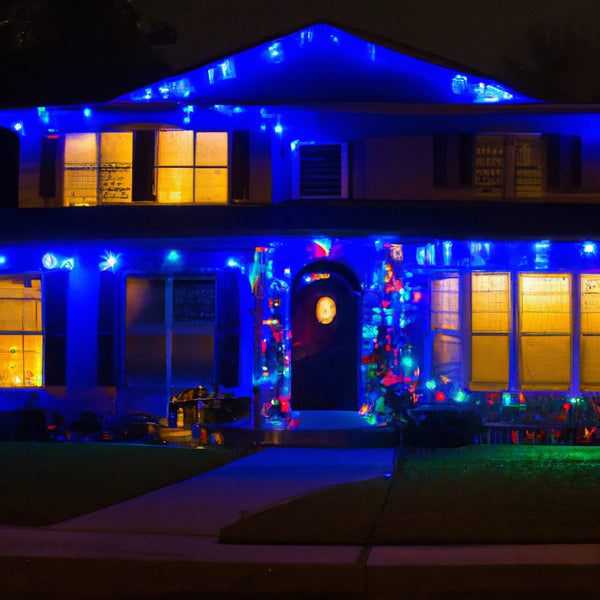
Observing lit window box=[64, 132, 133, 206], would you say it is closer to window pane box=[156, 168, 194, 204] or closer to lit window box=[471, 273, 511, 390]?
window pane box=[156, 168, 194, 204]

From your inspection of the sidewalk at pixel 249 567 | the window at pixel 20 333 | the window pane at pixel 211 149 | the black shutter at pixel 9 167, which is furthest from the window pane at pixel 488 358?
the black shutter at pixel 9 167

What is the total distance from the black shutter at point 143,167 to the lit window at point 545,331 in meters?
6.11

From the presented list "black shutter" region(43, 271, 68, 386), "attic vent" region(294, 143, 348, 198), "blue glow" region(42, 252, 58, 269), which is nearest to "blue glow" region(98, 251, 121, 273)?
"black shutter" region(43, 271, 68, 386)

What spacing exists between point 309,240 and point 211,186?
7.90 feet

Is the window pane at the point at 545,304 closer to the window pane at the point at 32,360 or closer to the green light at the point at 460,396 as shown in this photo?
the green light at the point at 460,396

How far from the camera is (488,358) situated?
42.4 feet

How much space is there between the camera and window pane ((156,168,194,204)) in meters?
14.0

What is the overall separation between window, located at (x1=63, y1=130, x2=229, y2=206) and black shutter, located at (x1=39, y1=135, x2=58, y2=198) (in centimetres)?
20

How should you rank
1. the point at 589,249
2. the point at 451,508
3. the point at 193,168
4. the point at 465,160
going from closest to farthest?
the point at 451,508 → the point at 589,249 → the point at 465,160 → the point at 193,168

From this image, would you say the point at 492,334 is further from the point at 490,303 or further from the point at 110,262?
the point at 110,262

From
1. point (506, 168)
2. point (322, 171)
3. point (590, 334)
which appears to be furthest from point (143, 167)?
point (590, 334)

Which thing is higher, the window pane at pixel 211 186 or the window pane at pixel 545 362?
the window pane at pixel 211 186

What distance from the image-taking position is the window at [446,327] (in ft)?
42.4

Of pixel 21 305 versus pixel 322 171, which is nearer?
pixel 21 305
